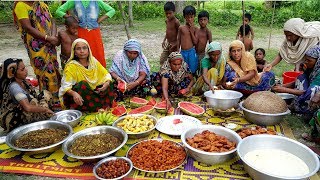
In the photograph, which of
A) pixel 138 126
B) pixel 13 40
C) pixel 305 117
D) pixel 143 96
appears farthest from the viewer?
pixel 13 40

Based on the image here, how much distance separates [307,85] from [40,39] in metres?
Result: 4.31

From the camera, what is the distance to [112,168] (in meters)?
2.82

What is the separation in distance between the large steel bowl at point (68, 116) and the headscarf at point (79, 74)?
342mm

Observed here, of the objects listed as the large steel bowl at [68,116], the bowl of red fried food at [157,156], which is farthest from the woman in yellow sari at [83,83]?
the bowl of red fried food at [157,156]

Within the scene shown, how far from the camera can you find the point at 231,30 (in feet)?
40.6

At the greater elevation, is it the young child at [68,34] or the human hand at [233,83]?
the young child at [68,34]

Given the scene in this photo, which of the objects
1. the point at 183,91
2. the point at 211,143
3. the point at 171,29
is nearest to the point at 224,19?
the point at 171,29

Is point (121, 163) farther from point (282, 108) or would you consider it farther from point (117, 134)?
point (282, 108)

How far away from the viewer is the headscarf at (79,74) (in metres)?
4.29

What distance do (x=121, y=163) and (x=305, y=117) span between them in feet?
9.52

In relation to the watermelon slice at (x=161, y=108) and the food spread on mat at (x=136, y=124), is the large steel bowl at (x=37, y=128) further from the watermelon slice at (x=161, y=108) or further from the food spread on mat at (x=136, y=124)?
the watermelon slice at (x=161, y=108)

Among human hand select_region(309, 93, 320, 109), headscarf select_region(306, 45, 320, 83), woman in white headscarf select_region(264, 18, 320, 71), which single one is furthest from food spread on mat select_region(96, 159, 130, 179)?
woman in white headscarf select_region(264, 18, 320, 71)

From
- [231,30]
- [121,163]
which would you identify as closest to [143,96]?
[121,163]

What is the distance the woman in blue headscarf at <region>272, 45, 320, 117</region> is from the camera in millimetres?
3857
